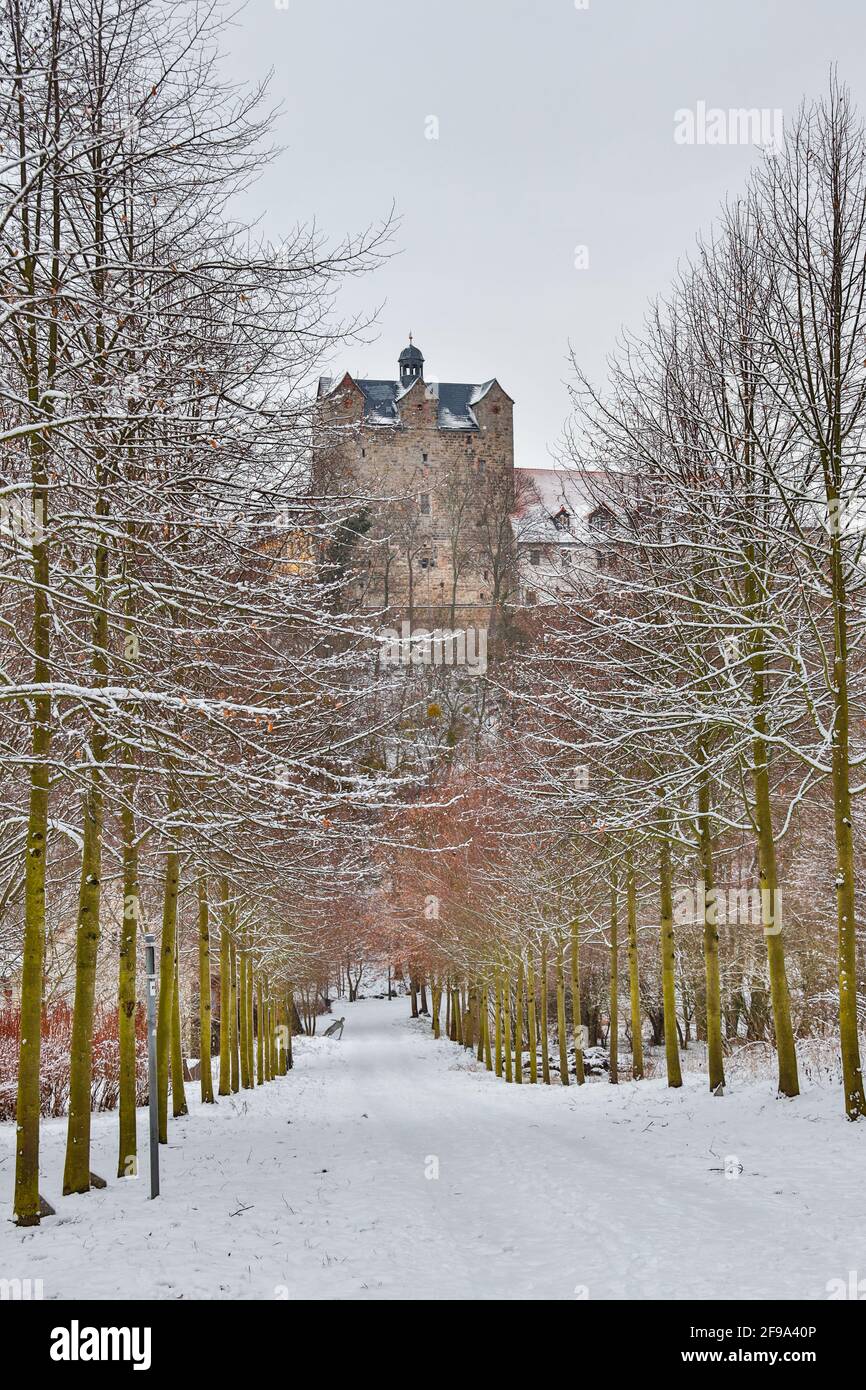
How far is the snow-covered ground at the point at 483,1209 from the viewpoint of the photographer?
686 centimetres

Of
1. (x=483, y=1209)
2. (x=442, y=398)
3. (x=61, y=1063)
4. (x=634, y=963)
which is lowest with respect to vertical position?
(x=61, y=1063)

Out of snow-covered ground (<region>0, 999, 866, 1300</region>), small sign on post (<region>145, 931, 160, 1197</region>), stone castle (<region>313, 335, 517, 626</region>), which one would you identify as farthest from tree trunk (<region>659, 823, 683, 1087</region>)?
stone castle (<region>313, 335, 517, 626</region>)

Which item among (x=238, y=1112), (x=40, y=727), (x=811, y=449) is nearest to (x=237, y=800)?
(x=40, y=727)

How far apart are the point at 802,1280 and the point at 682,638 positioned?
29.1 ft

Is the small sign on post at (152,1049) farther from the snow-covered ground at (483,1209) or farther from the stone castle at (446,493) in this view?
the stone castle at (446,493)

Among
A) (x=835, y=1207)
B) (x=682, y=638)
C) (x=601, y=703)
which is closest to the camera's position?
(x=835, y=1207)

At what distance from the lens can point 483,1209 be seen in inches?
375

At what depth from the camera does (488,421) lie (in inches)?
3679

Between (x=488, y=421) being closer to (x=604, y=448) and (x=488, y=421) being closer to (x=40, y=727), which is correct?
(x=604, y=448)

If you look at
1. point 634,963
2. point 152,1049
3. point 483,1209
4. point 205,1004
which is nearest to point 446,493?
point 634,963

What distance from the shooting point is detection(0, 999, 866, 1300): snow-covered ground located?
Answer: 270 inches

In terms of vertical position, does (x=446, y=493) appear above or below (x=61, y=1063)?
above

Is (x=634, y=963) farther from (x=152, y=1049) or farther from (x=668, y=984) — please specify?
(x=152, y=1049)
